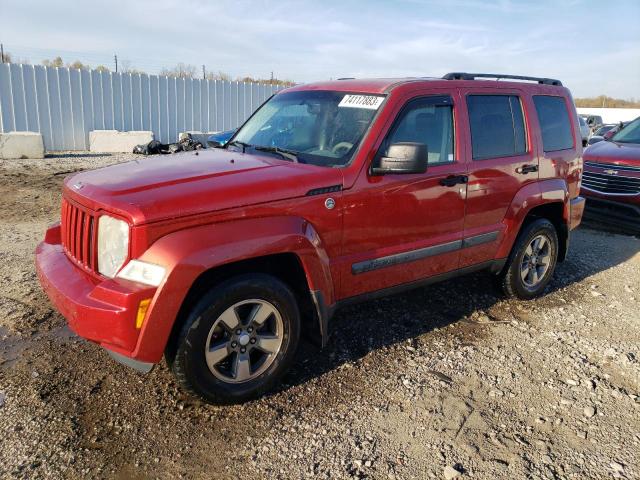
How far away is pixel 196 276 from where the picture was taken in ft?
9.05

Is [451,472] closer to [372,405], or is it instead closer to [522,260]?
[372,405]

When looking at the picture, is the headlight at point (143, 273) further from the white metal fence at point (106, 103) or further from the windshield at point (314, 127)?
the white metal fence at point (106, 103)

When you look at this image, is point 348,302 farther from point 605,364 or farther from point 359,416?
point 605,364

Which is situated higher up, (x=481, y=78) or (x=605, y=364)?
(x=481, y=78)

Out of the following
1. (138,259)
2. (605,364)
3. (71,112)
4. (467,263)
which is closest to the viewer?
(138,259)

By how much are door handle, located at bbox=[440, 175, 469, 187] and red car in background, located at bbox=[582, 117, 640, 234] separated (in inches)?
190

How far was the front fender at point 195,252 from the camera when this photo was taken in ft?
8.89

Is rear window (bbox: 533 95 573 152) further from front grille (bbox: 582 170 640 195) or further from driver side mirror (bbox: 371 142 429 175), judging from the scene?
front grille (bbox: 582 170 640 195)

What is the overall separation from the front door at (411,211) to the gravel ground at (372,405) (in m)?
0.63

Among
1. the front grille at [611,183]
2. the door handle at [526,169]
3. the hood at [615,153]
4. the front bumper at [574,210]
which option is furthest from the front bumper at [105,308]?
the hood at [615,153]

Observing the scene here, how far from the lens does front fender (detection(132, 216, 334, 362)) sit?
2711 millimetres

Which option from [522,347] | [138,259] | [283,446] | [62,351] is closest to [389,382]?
[283,446]

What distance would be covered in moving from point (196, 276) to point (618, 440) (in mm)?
2600

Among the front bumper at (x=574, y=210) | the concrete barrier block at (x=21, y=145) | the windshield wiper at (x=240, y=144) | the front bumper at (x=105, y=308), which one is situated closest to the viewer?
the front bumper at (x=105, y=308)
